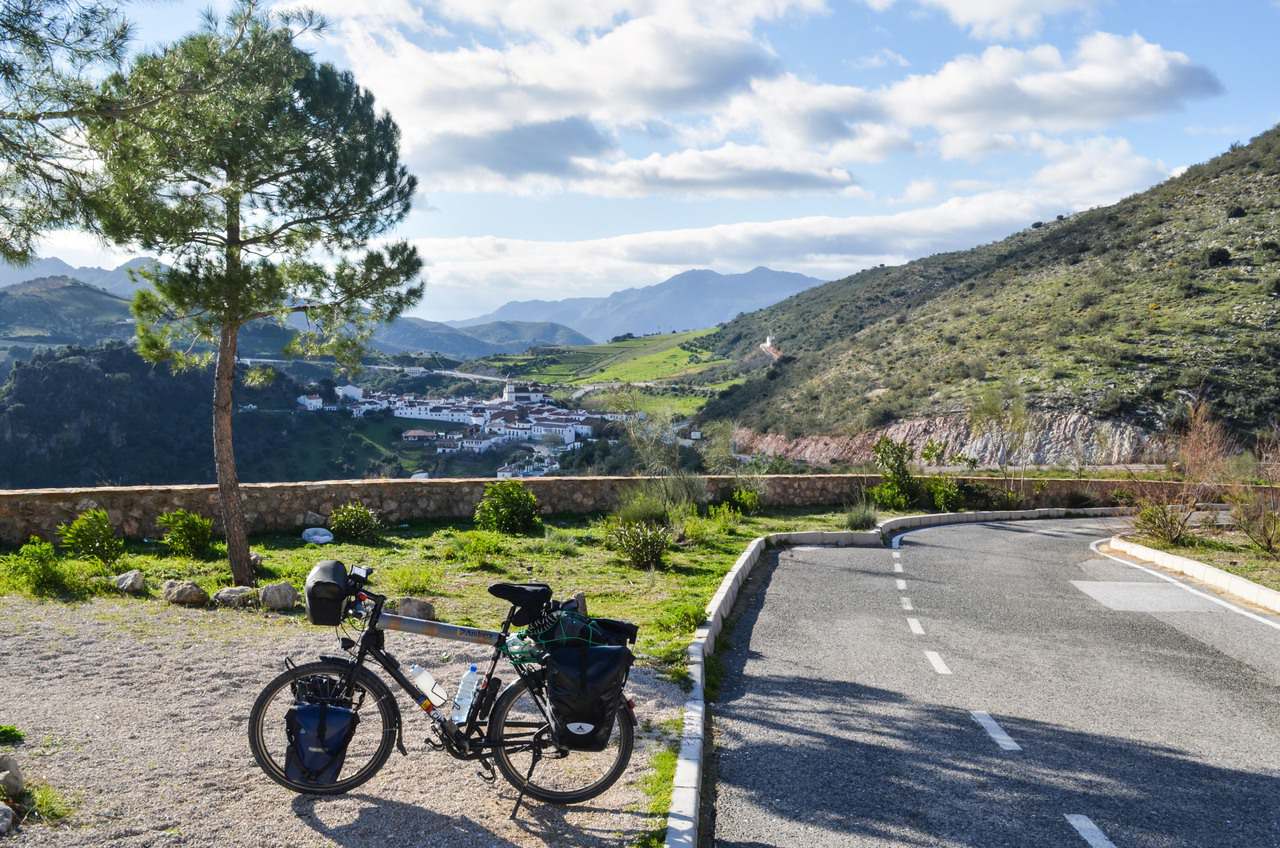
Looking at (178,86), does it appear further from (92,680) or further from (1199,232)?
(1199,232)

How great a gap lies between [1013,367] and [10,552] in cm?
3779

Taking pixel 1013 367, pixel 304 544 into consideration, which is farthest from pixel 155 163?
pixel 1013 367

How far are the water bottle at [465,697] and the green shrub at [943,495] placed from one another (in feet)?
61.1

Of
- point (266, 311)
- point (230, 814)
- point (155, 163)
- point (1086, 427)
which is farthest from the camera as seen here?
point (1086, 427)

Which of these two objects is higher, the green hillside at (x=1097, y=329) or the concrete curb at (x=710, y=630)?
the green hillside at (x=1097, y=329)

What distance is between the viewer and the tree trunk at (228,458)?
10.1 metres

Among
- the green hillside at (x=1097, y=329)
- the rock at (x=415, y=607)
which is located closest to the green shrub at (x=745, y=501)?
the rock at (x=415, y=607)

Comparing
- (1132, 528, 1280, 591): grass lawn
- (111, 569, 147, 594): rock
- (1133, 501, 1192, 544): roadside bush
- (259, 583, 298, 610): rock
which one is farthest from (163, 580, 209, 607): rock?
(1133, 501, 1192, 544): roadside bush

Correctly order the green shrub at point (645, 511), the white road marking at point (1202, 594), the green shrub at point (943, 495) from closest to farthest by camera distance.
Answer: the white road marking at point (1202, 594), the green shrub at point (645, 511), the green shrub at point (943, 495)

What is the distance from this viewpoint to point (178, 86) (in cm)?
641

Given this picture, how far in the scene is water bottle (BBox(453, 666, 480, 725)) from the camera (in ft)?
13.8

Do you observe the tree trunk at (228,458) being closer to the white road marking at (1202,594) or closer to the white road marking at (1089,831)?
the white road marking at (1089,831)

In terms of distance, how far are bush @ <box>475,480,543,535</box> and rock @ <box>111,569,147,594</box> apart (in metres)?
6.29

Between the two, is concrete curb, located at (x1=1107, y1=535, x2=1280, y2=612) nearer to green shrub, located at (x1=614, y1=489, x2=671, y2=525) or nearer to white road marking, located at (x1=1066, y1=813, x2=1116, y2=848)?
white road marking, located at (x1=1066, y1=813, x2=1116, y2=848)
